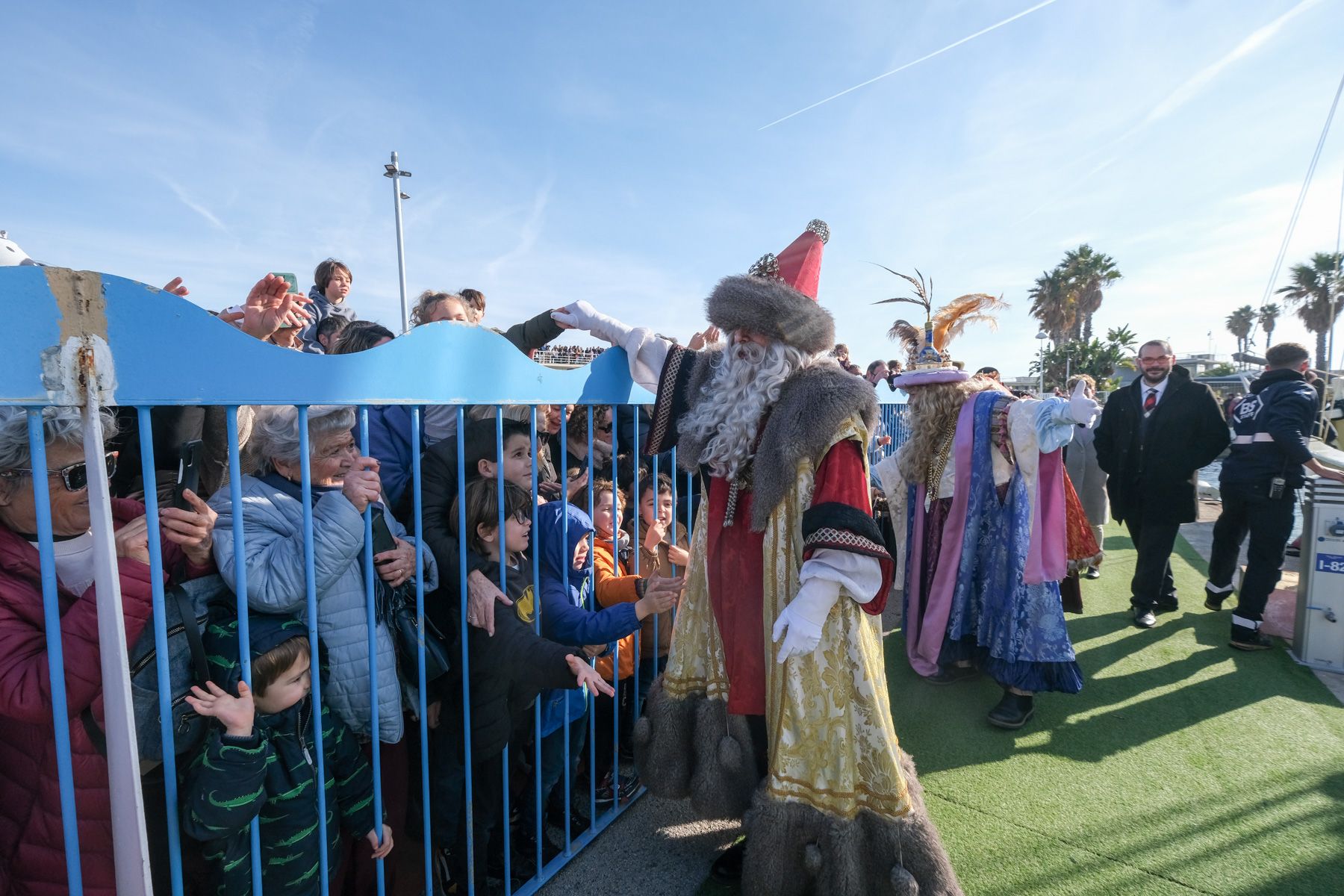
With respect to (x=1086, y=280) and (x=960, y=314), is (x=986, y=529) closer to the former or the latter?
(x=960, y=314)

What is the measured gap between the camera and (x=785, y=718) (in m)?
1.85

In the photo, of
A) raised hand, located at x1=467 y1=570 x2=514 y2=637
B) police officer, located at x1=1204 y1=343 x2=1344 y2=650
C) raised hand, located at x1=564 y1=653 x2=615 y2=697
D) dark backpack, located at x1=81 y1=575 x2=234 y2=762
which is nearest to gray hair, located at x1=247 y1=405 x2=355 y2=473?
dark backpack, located at x1=81 y1=575 x2=234 y2=762

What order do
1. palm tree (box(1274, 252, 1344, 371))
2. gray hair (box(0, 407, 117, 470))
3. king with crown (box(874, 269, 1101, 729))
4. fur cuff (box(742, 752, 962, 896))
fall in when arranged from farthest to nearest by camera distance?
palm tree (box(1274, 252, 1344, 371)), king with crown (box(874, 269, 1101, 729)), fur cuff (box(742, 752, 962, 896)), gray hair (box(0, 407, 117, 470))

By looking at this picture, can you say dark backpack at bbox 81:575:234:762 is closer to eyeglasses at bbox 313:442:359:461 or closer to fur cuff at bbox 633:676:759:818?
eyeglasses at bbox 313:442:359:461

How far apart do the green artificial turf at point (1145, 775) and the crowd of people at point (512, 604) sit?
1.18ft

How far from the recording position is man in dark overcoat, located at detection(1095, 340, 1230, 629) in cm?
432

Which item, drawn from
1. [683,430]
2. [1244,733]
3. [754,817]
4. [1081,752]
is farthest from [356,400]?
[1244,733]

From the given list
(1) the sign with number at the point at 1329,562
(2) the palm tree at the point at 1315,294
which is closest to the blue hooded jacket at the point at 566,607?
(1) the sign with number at the point at 1329,562

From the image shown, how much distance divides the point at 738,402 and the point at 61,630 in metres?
1.56

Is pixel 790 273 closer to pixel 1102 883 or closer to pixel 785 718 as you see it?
pixel 785 718

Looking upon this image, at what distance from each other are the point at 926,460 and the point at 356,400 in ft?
9.65

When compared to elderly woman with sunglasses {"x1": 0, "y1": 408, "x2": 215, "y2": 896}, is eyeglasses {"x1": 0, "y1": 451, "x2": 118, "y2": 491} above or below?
above

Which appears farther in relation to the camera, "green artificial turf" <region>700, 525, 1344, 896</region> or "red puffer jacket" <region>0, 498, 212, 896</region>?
"green artificial turf" <region>700, 525, 1344, 896</region>

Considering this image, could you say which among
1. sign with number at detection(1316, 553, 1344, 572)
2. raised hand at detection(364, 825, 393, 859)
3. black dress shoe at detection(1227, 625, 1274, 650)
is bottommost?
black dress shoe at detection(1227, 625, 1274, 650)
